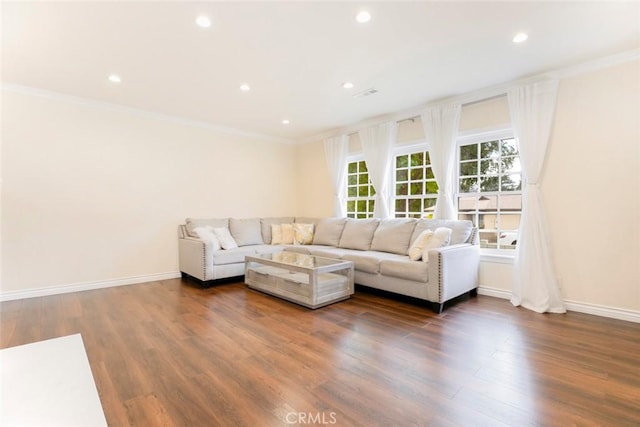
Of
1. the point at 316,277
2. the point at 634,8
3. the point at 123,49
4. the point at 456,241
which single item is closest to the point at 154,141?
the point at 123,49

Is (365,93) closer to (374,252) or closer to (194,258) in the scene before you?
(374,252)

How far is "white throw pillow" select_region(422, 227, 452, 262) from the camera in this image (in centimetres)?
335

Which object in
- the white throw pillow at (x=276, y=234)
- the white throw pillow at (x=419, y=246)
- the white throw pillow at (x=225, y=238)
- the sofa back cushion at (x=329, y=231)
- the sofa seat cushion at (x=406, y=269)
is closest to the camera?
the sofa seat cushion at (x=406, y=269)

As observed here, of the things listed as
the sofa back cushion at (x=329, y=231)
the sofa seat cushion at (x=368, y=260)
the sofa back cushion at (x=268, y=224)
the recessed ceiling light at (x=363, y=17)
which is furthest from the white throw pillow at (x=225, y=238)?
the recessed ceiling light at (x=363, y=17)

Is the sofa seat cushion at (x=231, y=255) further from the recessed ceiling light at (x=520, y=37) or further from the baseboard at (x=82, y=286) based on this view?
the recessed ceiling light at (x=520, y=37)

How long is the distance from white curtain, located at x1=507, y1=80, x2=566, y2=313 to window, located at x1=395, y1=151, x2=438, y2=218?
1209mm

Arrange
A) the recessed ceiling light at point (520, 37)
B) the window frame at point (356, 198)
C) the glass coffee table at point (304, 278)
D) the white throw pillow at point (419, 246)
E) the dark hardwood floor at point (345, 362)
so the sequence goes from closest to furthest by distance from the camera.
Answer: the dark hardwood floor at point (345, 362) < the recessed ceiling light at point (520, 37) < the glass coffee table at point (304, 278) < the white throw pillow at point (419, 246) < the window frame at point (356, 198)

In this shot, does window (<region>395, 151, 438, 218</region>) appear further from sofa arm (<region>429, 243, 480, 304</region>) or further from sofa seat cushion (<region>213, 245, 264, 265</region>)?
sofa seat cushion (<region>213, 245, 264, 265</region>)

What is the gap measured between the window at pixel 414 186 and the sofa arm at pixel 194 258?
9.75ft

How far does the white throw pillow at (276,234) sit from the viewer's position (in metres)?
5.31

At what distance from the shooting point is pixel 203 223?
4.76 m

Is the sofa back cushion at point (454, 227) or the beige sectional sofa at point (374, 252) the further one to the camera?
the sofa back cushion at point (454, 227)

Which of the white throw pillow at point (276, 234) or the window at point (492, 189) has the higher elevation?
the window at point (492, 189)

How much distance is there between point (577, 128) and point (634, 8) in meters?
1.16
